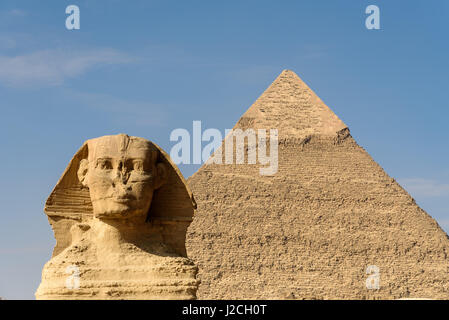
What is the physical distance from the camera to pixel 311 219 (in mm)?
113000

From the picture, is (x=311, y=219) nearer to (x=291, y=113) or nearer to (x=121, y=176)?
(x=291, y=113)

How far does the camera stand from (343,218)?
11262cm

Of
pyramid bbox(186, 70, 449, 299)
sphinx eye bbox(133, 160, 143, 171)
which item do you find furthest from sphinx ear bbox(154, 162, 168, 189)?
pyramid bbox(186, 70, 449, 299)

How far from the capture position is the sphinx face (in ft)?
19.7

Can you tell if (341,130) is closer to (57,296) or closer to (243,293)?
(243,293)

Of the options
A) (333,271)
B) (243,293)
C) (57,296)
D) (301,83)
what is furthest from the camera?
(301,83)

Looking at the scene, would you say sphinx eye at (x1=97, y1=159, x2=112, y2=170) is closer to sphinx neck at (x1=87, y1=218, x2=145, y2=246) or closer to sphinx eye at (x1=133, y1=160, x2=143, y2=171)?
sphinx eye at (x1=133, y1=160, x2=143, y2=171)

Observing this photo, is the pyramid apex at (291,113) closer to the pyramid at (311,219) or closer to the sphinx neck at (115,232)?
the pyramid at (311,219)

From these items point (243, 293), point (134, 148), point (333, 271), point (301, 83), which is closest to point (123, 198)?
point (134, 148)

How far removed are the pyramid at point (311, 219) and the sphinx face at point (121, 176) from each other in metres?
100

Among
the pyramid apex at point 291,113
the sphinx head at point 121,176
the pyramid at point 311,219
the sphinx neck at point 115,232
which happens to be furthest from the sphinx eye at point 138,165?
the pyramid apex at point 291,113

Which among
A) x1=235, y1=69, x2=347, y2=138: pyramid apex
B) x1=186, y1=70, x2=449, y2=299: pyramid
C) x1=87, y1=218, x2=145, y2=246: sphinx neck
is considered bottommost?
x1=87, y1=218, x2=145, y2=246: sphinx neck

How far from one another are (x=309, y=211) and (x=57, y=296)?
107987mm

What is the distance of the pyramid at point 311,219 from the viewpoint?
10856cm
